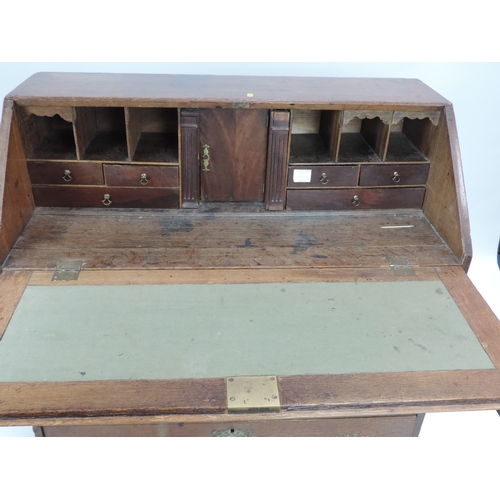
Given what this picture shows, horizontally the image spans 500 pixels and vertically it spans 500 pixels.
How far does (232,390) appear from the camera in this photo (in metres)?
1.60

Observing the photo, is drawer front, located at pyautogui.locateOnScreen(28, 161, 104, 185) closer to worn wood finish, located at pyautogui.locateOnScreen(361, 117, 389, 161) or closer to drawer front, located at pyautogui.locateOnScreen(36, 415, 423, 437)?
drawer front, located at pyautogui.locateOnScreen(36, 415, 423, 437)

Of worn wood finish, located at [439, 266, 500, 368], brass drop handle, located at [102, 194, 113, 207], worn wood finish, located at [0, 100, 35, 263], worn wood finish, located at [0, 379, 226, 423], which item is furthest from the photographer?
brass drop handle, located at [102, 194, 113, 207]

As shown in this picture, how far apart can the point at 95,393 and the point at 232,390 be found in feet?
1.25

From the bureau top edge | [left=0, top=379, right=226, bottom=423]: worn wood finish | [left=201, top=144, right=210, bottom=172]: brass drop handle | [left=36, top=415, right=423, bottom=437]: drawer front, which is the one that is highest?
the bureau top edge

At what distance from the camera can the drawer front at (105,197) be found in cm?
236

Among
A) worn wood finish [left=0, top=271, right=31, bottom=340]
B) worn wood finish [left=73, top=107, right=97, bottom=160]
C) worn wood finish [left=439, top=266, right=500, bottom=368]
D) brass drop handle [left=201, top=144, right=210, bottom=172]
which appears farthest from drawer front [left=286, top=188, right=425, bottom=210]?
worn wood finish [left=0, top=271, right=31, bottom=340]

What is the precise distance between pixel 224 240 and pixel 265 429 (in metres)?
0.74

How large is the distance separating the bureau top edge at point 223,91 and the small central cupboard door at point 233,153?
8cm

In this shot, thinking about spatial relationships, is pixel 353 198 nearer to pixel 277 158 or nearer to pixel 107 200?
pixel 277 158

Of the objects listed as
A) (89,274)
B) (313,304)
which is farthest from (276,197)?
(89,274)

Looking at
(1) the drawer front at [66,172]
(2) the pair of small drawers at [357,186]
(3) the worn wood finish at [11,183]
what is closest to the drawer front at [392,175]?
(2) the pair of small drawers at [357,186]

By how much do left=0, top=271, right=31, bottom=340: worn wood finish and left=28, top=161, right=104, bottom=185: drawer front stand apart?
1.61ft

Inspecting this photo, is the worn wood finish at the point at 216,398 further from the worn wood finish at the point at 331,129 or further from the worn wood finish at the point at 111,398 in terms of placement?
the worn wood finish at the point at 331,129

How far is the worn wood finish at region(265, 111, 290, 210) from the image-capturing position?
2258 millimetres
